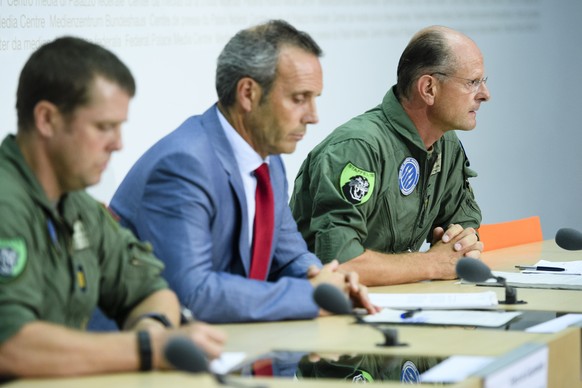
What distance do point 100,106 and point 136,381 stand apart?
579 millimetres

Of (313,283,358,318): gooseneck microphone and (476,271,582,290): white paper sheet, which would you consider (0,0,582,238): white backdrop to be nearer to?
(476,271,582,290): white paper sheet

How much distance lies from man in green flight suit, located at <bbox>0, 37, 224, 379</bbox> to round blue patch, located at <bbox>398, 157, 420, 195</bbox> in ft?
5.05

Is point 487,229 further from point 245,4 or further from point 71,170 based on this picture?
point 71,170

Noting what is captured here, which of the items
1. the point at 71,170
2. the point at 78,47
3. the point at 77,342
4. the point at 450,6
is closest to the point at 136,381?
the point at 77,342

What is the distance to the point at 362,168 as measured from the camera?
362 cm

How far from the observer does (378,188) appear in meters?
3.69

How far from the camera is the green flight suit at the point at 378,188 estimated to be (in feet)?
11.6

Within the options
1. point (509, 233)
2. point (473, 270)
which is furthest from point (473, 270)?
point (509, 233)

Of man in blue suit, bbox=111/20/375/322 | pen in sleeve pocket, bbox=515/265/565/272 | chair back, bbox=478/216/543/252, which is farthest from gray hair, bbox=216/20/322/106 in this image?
chair back, bbox=478/216/543/252

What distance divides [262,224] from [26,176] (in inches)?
36.2

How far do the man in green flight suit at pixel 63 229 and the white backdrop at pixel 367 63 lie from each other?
Answer: 164 centimetres

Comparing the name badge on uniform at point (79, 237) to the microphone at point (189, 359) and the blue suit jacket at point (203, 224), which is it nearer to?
the blue suit jacket at point (203, 224)

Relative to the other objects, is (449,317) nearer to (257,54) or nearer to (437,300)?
(437,300)

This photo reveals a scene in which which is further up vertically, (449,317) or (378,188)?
(378,188)
